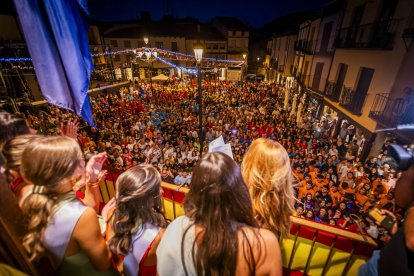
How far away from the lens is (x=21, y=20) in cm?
193

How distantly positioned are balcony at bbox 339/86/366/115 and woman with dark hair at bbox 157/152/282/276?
40.1 feet

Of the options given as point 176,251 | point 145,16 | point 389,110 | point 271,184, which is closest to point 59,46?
point 176,251

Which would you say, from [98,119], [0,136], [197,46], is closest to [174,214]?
[0,136]

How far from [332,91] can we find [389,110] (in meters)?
5.76

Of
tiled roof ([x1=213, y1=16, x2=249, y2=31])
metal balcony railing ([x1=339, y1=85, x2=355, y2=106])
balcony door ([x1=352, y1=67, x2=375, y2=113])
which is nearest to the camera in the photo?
balcony door ([x1=352, y1=67, x2=375, y2=113])

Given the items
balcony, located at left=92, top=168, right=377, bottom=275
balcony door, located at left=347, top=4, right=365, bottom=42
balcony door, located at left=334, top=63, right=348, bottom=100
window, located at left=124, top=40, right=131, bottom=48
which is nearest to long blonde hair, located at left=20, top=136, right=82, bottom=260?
balcony, located at left=92, top=168, right=377, bottom=275

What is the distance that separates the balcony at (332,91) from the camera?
Result: 13.5m

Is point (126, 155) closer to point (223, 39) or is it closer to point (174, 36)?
point (174, 36)

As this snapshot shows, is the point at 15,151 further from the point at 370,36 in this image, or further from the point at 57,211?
the point at 370,36

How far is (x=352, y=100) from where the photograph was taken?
11.5m

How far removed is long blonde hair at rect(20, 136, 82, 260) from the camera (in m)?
1.52

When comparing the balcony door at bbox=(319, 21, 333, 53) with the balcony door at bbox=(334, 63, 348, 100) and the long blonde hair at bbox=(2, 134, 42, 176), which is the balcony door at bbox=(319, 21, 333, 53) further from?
the long blonde hair at bbox=(2, 134, 42, 176)

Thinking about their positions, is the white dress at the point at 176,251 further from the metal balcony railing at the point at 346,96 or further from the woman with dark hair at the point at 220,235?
the metal balcony railing at the point at 346,96

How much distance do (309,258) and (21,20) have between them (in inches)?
163
